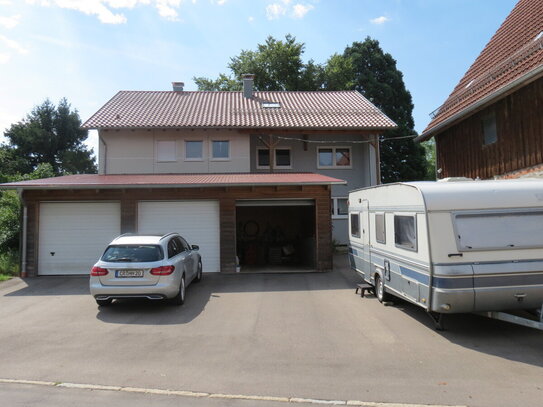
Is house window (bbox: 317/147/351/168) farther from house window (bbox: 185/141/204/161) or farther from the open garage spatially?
the open garage

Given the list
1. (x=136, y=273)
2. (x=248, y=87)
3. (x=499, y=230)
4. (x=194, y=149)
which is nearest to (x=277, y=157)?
(x=194, y=149)

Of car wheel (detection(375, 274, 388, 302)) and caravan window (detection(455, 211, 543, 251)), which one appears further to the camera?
car wheel (detection(375, 274, 388, 302))

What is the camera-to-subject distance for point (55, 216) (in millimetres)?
13180

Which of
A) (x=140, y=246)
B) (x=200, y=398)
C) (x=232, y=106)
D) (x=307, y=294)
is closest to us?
(x=200, y=398)

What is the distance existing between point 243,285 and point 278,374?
6.28 meters

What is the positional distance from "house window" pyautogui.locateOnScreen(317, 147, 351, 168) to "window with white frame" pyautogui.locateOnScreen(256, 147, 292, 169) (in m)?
1.65

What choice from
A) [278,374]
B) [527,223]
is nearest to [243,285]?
[278,374]

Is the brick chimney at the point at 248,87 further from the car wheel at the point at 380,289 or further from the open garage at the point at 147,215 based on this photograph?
the car wheel at the point at 380,289

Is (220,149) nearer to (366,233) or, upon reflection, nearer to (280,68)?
(366,233)

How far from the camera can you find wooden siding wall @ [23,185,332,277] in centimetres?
1305

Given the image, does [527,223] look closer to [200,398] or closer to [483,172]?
[200,398]

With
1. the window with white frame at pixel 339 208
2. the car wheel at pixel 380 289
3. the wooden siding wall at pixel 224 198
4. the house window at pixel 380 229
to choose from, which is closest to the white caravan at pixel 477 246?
the house window at pixel 380 229

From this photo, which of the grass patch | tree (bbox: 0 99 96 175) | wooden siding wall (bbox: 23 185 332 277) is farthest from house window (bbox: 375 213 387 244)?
tree (bbox: 0 99 96 175)

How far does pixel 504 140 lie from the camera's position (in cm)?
1141
